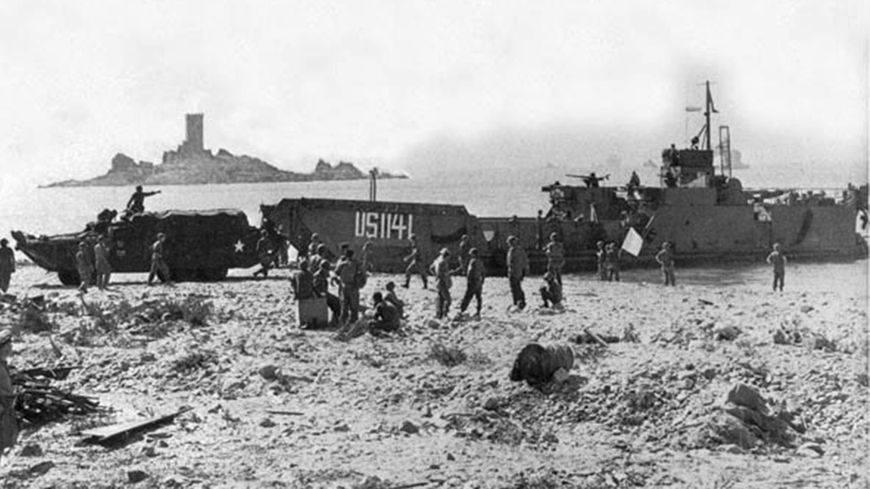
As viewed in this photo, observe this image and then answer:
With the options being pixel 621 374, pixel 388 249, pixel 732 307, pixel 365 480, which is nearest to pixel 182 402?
pixel 365 480

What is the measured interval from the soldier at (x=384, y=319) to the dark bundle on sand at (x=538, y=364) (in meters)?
3.80

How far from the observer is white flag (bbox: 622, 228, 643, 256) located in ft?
101

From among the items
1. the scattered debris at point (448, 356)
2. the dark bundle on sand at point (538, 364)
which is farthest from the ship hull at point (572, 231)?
the dark bundle on sand at point (538, 364)

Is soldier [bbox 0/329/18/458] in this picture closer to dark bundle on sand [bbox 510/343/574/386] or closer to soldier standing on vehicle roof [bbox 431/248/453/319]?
dark bundle on sand [bbox 510/343/574/386]

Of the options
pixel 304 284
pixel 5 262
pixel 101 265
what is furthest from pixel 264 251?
pixel 304 284

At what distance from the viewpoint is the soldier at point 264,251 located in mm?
24719

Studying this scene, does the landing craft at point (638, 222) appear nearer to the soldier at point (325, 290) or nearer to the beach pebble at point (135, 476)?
the soldier at point (325, 290)

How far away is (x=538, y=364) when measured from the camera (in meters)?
11.6

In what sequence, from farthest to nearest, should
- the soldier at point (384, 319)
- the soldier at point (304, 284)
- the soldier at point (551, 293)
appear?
the soldier at point (551, 293), the soldier at point (304, 284), the soldier at point (384, 319)

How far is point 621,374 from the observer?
1154 cm

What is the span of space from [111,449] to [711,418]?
246 inches

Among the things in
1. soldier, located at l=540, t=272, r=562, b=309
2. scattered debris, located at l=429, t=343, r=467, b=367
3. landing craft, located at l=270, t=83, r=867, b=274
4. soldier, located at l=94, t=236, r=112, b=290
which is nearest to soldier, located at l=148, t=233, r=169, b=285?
soldier, located at l=94, t=236, r=112, b=290

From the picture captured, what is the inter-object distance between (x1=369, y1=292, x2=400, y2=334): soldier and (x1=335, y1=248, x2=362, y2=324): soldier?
27.3 inches

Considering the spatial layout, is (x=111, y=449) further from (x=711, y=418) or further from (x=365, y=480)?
(x=711, y=418)
